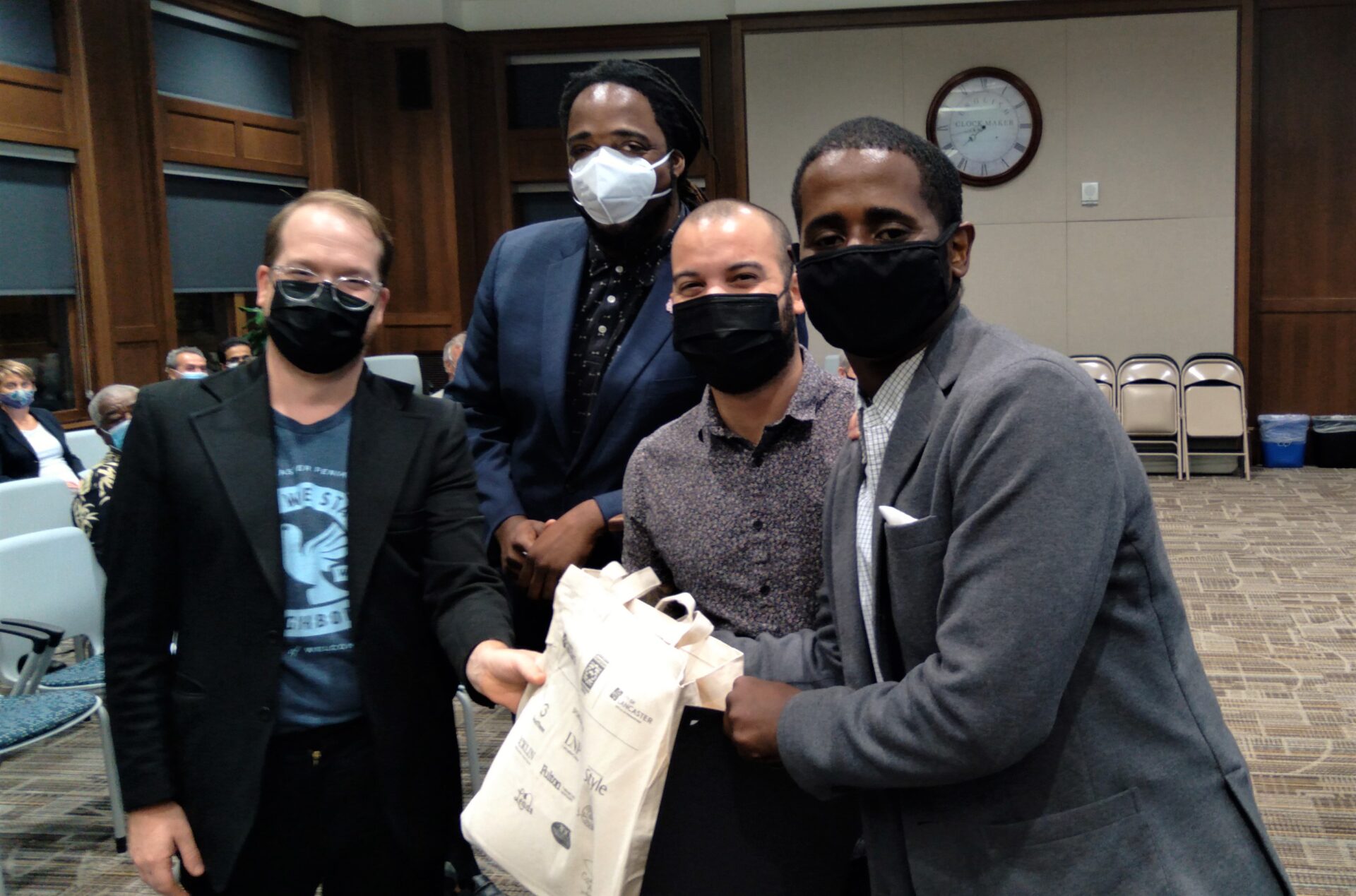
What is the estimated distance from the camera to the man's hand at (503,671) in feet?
4.72

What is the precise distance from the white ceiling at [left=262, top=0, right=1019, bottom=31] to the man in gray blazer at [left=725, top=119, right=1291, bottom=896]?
7.89 m

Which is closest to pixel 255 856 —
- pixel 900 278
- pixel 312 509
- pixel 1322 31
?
pixel 312 509

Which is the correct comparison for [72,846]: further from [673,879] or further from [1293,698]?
[1293,698]

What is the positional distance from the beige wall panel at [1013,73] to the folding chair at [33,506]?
635 centimetres

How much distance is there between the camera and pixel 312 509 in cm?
158

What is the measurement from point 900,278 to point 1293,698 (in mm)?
3504

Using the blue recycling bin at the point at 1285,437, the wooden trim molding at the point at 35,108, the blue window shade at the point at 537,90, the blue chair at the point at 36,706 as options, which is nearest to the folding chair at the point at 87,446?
the wooden trim molding at the point at 35,108

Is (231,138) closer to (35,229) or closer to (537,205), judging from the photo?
(35,229)

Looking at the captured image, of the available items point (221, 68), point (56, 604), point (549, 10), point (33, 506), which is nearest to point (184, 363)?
point (33, 506)

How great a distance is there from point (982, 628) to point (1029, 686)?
2.6 inches

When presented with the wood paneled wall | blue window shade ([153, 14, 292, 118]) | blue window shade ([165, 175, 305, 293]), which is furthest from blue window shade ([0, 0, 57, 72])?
the wood paneled wall

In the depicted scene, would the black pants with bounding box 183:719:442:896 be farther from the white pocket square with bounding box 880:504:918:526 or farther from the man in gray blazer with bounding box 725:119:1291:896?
the white pocket square with bounding box 880:504:918:526

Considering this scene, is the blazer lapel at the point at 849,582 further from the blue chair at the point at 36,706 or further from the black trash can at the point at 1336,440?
the black trash can at the point at 1336,440

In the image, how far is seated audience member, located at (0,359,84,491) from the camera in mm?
5270
